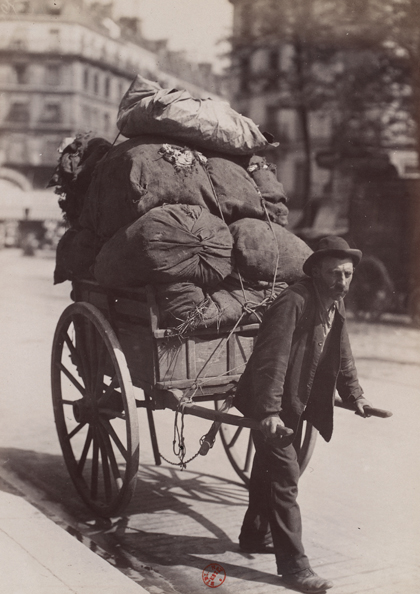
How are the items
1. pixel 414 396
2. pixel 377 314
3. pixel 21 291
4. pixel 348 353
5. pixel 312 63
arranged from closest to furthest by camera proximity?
pixel 348 353 → pixel 414 396 → pixel 377 314 → pixel 21 291 → pixel 312 63

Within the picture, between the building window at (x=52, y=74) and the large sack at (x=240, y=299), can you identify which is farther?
the building window at (x=52, y=74)

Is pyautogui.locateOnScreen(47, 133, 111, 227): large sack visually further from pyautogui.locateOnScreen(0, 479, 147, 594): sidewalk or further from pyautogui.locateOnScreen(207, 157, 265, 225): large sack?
pyautogui.locateOnScreen(0, 479, 147, 594): sidewalk

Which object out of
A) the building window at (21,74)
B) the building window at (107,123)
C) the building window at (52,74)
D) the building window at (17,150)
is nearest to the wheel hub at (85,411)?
the building window at (21,74)

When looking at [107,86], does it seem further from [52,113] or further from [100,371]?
[100,371]

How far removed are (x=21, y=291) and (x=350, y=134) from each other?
854cm

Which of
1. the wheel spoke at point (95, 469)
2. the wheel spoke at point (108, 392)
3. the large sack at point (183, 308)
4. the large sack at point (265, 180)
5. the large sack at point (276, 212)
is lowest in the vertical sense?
the wheel spoke at point (95, 469)

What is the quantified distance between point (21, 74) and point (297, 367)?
21.1 metres

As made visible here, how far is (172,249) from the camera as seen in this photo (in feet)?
14.4

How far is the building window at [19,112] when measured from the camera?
28591 millimetres

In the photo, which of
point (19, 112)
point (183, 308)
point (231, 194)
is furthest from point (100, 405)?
point (19, 112)

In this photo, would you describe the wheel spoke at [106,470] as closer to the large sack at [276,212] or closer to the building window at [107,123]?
the large sack at [276,212]

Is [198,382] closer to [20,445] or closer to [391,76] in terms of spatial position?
[20,445]

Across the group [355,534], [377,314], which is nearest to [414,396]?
[355,534]

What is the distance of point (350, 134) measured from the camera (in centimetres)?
1789
